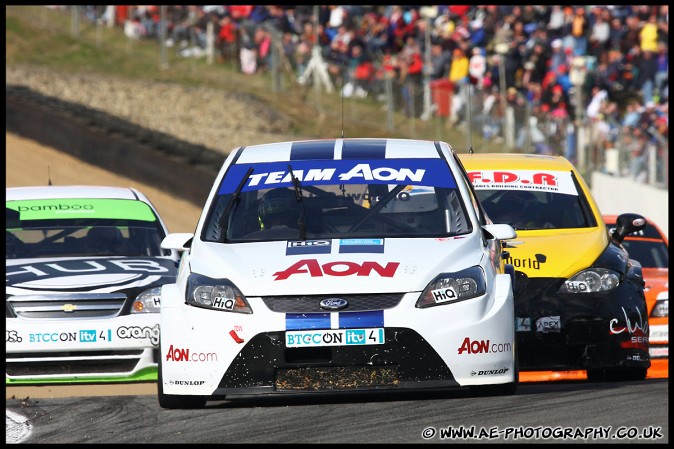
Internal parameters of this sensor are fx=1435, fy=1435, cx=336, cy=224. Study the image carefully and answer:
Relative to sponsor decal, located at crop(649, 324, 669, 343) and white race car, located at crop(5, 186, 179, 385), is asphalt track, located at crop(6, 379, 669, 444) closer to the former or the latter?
→ white race car, located at crop(5, 186, 179, 385)

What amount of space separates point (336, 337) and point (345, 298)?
202 mm

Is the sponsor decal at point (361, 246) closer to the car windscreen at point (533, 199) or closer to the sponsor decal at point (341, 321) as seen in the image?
the sponsor decal at point (341, 321)

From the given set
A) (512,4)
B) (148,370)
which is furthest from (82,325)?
(512,4)

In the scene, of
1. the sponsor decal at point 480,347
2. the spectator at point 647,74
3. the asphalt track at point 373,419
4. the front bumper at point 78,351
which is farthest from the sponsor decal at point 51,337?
the spectator at point 647,74

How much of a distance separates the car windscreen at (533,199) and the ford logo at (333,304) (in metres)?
3.09

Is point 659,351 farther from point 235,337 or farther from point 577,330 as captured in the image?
point 235,337

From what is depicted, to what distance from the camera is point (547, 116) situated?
22.4 metres

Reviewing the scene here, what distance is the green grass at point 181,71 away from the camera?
2595 cm

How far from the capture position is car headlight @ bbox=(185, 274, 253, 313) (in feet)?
23.9

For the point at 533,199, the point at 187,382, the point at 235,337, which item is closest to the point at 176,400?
the point at 187,382

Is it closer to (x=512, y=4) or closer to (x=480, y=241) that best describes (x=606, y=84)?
(x=512, y=4)

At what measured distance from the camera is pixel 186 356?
741 centimetres

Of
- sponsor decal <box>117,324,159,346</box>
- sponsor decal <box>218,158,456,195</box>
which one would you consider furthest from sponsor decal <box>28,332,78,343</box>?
sponsor decal <box>218,158,456,195</box>

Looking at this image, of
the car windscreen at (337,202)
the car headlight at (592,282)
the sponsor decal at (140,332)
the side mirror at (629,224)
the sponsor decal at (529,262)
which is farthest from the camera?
the side mirror at (629,224)
